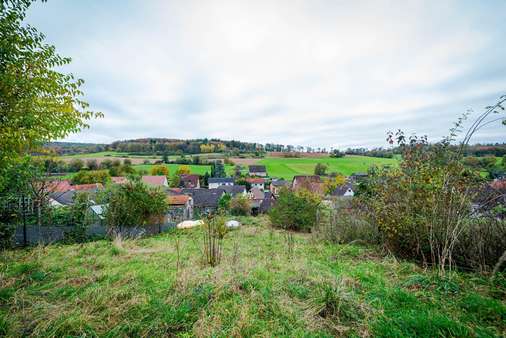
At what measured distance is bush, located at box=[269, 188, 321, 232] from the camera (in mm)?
14320

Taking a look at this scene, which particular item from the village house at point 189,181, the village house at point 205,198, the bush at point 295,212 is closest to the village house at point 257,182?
the village house at point 189,181

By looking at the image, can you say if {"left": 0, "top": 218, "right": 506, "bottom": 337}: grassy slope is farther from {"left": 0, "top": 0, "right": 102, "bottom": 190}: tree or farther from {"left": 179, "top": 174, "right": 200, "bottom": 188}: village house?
{"left": 179, "top": 174, "right": 200, "bottom": 188}: village house

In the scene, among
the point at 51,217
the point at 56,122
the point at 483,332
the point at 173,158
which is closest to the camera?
the point at 483,332

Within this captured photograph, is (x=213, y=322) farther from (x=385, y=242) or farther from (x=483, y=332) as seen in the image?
(x=385, y=242)

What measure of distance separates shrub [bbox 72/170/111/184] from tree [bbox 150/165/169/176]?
951 centimetres

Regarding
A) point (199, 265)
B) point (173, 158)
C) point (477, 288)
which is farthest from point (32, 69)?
point (173, 158)

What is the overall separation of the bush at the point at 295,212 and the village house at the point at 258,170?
135ft

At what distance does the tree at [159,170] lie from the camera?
46.7 meters

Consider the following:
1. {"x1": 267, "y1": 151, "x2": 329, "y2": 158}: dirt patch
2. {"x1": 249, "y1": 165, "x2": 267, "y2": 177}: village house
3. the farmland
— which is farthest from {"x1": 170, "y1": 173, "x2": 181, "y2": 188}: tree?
{"x1": 267, "y1": 151, "x2": 329, "y2": 158}: dirt patch

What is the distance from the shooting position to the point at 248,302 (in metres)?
2.67

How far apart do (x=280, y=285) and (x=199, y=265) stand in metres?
1.85

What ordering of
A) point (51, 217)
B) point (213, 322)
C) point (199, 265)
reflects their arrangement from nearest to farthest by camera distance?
point (213, 322)
point (199, 265)
point (51, 217)

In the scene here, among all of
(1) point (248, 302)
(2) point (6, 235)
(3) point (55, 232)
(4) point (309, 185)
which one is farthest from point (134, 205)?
(4) point (309, 185)

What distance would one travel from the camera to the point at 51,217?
823cm
